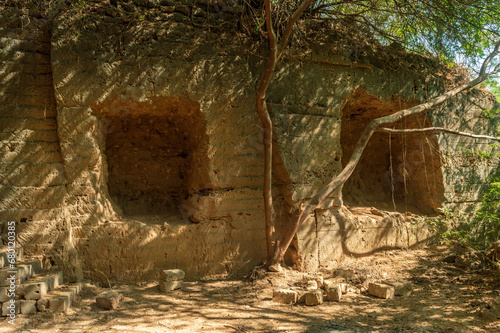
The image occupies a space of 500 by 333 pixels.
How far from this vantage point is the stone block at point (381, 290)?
13.7 feet

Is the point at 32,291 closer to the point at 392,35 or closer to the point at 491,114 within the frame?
the point at 392,35

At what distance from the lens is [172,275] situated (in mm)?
4156

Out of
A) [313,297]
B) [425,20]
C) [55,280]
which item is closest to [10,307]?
[55,280]

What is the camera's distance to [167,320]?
3.41 metres

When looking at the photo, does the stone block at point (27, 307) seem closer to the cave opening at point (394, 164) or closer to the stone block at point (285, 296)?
the stone block at point (285, 296)

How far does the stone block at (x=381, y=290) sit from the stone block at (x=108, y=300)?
2.92 meters

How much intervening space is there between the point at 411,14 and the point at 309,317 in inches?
169

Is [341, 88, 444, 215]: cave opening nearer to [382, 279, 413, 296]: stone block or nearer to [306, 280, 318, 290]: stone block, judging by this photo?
[382, 279, 413, 296]: stone block

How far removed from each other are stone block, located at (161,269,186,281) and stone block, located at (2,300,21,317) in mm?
1452

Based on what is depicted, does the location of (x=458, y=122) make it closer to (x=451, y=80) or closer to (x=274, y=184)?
(x=451, y=80)

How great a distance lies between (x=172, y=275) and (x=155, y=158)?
1963mm

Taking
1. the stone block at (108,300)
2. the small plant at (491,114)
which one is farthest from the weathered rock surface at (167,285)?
the small plant at (491,114)

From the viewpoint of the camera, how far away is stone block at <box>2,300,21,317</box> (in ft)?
10.4

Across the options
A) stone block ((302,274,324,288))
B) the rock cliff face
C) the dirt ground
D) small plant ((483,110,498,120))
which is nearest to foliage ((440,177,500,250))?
the rock cliff face
